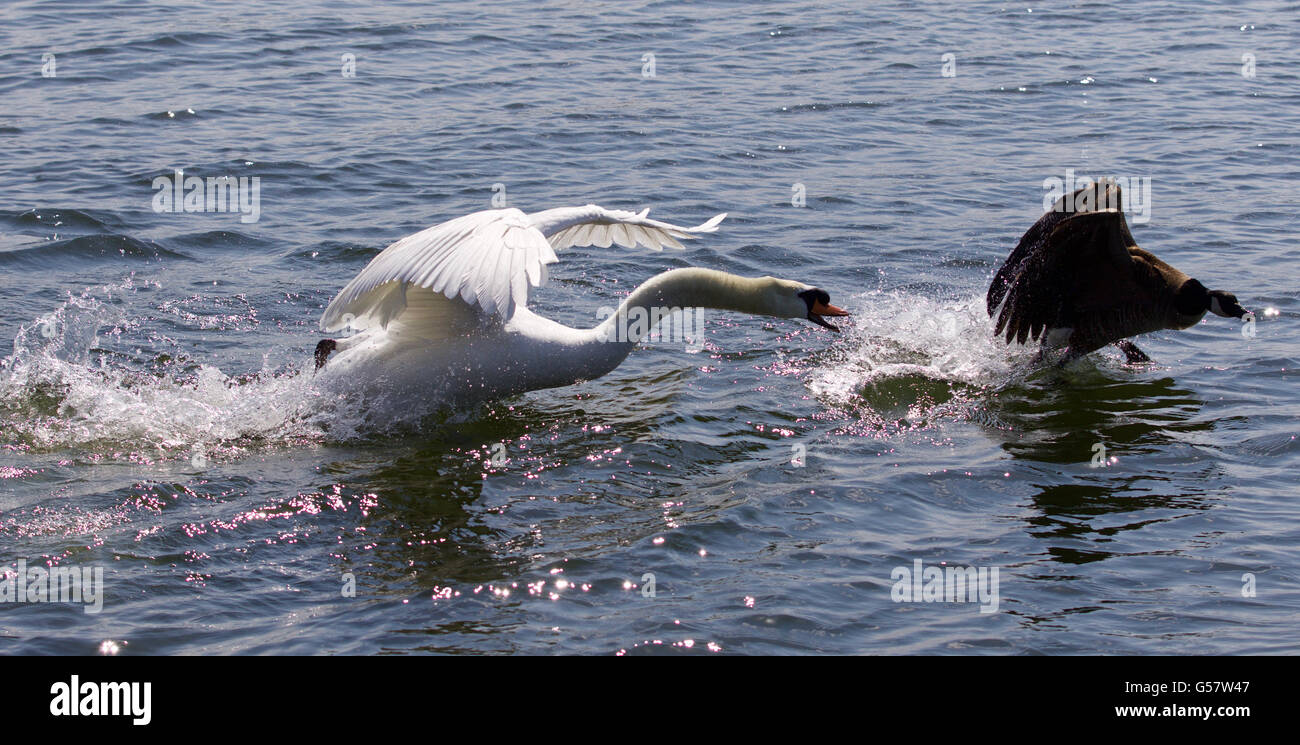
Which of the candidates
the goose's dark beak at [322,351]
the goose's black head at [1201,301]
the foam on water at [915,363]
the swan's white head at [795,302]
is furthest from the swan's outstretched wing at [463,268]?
the goose's black head at [1201,301]

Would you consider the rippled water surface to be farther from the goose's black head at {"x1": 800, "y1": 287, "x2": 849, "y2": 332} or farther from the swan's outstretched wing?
the goose's black head at {"x1": 800, "y1": 287, "x2": 849, "y2": 332}

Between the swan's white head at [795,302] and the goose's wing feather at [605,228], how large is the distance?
2.35ft

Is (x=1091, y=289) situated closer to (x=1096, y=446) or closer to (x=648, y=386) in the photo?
(x=1096, y=446)

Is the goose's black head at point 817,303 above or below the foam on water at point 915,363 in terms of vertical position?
above

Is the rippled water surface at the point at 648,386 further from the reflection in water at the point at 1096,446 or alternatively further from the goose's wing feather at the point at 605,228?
the goose's wing feather at the point at 605,228

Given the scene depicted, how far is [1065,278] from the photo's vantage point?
8586 mm

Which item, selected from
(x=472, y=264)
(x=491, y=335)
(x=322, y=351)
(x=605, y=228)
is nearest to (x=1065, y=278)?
(x=605, y=228)

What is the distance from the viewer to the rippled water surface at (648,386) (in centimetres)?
574

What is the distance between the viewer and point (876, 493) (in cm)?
693

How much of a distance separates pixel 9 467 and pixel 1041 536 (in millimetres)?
5040

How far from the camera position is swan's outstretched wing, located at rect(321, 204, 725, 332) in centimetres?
652

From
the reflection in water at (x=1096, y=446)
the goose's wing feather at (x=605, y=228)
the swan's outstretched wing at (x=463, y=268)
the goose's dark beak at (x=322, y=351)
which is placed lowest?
the reflection in water at (x=1096, y=446)

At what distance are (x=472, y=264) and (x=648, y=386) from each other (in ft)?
7.54

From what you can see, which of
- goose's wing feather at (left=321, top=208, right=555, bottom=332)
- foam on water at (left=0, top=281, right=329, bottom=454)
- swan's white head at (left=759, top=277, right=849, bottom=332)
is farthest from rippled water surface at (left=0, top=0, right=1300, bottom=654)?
goose's wing feather at (left=321, top=208, right=555, bottom=332)
